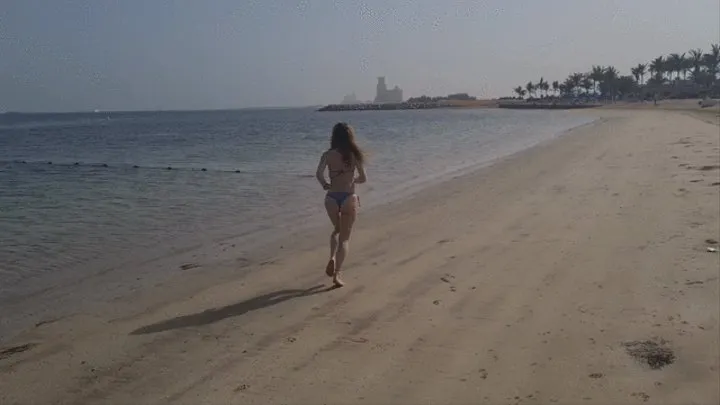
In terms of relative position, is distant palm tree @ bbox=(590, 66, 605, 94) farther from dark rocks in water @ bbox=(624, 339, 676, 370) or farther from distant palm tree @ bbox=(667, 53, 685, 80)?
dark rocks in water @ bbox=(624, 339, 676, 370)

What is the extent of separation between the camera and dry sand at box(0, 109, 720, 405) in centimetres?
430

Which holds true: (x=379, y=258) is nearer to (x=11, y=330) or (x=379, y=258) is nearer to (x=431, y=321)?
(x=431, y=321)

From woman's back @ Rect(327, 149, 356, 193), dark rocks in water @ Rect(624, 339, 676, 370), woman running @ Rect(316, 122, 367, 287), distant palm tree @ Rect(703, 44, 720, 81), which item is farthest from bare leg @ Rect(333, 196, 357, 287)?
distant palm tree @ Rect(703, 44, 720, 81)

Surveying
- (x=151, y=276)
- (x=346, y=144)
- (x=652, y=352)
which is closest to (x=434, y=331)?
(x=652, y=352)

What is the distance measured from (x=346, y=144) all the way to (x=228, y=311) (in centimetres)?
215

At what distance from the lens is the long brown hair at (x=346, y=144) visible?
682 centimetres

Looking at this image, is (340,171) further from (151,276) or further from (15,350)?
(15,350)

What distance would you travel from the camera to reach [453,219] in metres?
11.0

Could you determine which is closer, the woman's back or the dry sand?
the dry sand

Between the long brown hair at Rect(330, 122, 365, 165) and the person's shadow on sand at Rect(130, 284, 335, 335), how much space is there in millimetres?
1434

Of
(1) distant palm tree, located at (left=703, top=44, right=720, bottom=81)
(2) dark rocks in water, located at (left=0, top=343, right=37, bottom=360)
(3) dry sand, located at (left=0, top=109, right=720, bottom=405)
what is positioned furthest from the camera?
(1) distant palm tree, located at (left=703, top=44, right=720, bottom=81)

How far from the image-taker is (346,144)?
6863mm

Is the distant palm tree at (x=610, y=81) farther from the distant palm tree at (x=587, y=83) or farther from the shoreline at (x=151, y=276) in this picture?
the shoreline at (x=151, y=276)

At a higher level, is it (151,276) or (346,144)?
(346,144)
